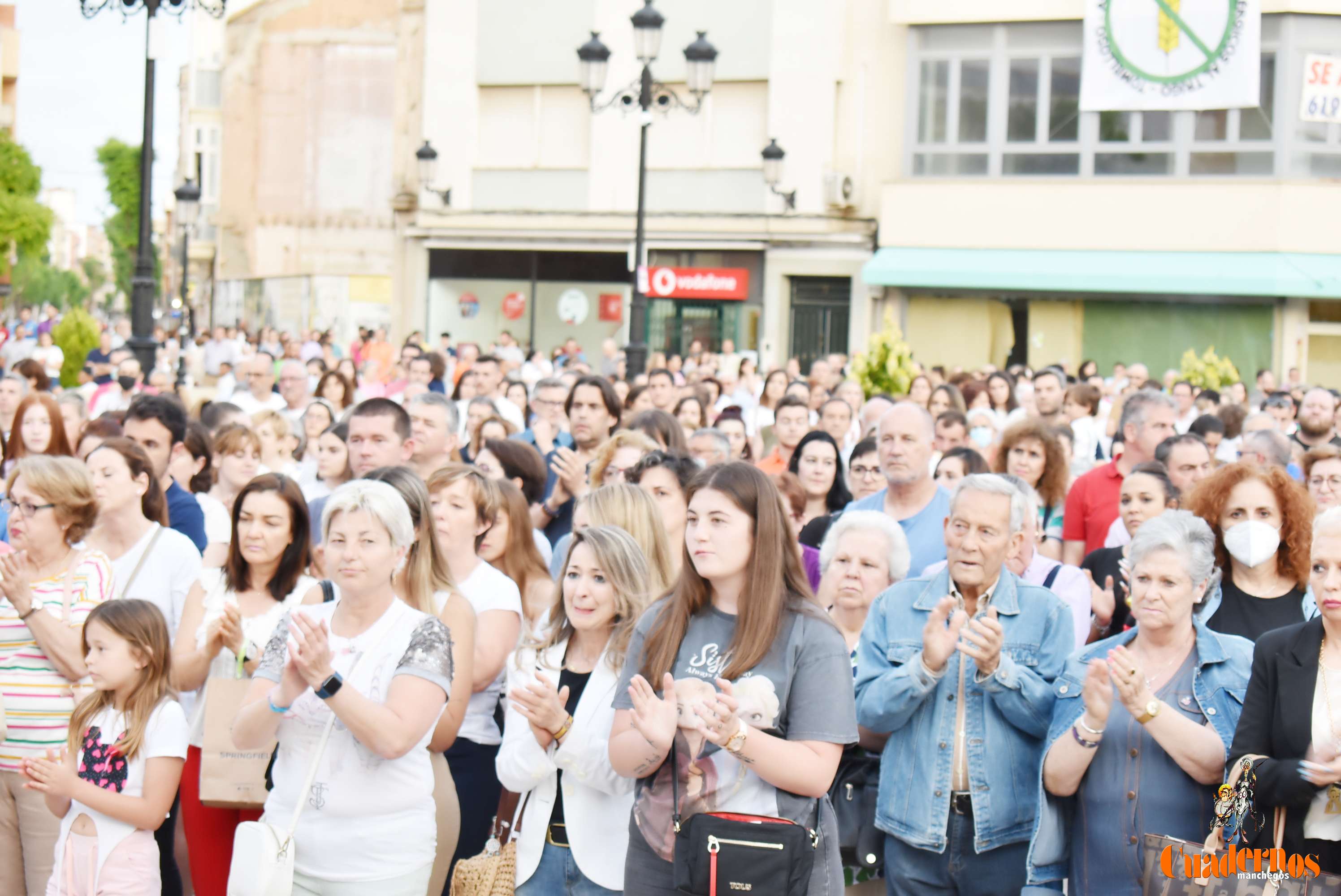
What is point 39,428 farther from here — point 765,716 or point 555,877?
point 765,716

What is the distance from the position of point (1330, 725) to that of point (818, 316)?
25.2 metres

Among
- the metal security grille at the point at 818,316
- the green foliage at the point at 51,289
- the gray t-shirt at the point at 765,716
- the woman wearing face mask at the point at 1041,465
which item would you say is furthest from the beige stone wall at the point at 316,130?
the gray t-shirt at the point at 765,716

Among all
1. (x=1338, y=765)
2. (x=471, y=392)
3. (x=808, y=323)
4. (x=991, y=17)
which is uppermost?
(x=991, y=17)

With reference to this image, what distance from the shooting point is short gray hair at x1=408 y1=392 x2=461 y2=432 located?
26.1ft

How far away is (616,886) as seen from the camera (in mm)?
4590

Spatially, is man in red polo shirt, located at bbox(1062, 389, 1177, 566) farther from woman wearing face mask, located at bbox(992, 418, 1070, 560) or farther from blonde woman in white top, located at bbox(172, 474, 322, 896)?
blonde woman in white top, located at bbox(172, 474, 322, 896)

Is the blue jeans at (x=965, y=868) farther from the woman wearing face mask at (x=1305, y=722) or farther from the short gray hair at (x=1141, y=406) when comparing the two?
the short gray hair at (x=1141, y=406)

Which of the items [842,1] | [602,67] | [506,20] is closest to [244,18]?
[506,20]

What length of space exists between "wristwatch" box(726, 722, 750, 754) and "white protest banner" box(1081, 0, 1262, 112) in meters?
24.5

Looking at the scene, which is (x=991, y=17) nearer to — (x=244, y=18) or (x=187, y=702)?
(x=187, y=702)

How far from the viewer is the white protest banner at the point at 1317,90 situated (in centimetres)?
2581

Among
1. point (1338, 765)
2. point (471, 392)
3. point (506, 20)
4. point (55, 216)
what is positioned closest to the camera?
point (1338, 765)

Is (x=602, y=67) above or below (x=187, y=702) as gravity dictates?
above

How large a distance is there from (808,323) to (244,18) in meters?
30.5
